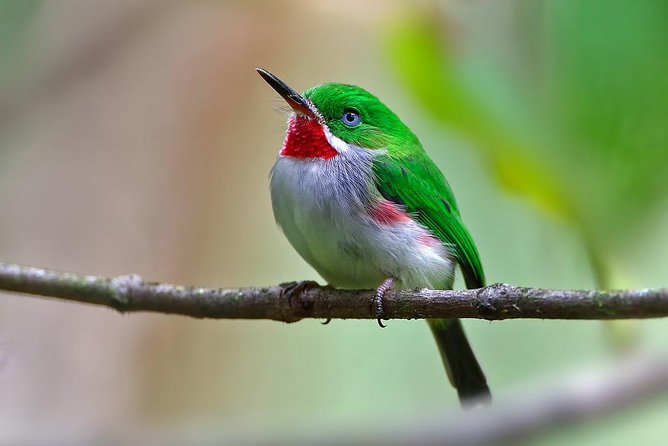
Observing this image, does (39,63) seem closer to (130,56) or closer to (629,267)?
(130,56)

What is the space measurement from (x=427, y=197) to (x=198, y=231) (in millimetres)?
2137

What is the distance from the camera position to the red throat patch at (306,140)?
2518mm

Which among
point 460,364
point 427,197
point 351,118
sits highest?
point 351,118

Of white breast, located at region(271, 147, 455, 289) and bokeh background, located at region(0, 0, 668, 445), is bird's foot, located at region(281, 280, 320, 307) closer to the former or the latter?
white breast, located at region(271, 147, 455, 289)

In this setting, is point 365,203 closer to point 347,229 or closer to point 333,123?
point 347,229

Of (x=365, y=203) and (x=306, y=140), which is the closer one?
(x=365, y=203)

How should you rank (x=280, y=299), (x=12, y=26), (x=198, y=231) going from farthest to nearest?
(x=198, y=231) → (x=12, y=26) → (x=280, y=299)

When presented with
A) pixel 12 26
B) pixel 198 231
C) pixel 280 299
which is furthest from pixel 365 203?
pixel 198 231

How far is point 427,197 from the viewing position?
2.55m

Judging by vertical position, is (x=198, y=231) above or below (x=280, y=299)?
above

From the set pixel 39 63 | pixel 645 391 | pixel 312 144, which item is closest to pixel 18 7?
pixel 39 63

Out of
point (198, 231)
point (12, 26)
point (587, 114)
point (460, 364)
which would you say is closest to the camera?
point (587, 114)

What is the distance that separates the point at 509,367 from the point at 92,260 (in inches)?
92.5

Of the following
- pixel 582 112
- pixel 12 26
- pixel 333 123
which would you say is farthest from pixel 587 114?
pixel 12 26
